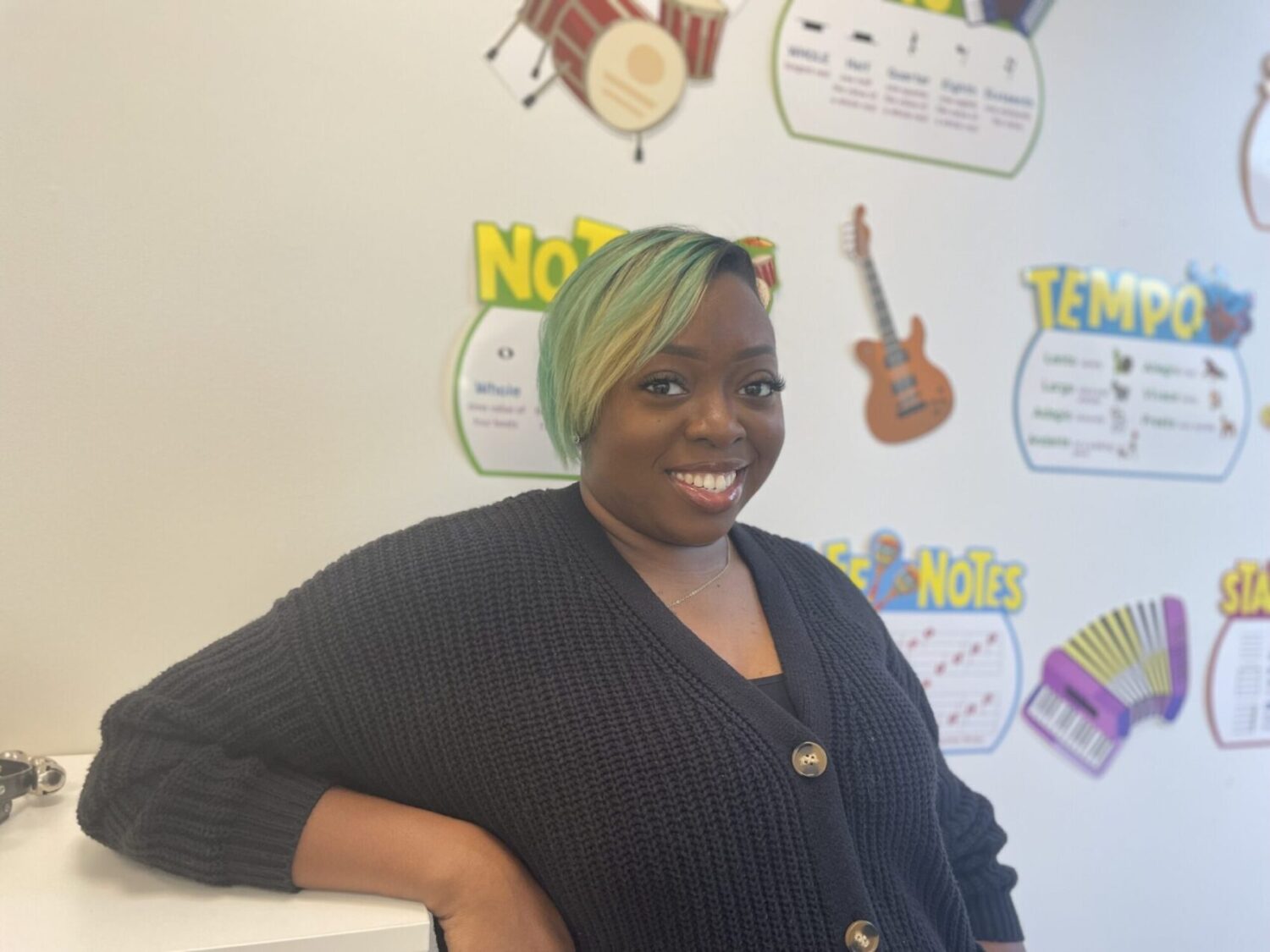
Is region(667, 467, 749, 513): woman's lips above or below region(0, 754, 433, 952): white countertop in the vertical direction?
above

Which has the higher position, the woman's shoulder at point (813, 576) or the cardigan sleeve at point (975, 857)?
the woman's shoulder at point (813, 576)

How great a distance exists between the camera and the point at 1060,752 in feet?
4.08

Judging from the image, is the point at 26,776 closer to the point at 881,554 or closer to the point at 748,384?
the point at 748,384

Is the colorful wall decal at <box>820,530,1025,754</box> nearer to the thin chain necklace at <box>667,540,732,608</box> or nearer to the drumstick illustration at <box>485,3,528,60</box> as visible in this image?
the thin chain necklace at <box>667,540,732,608</box>

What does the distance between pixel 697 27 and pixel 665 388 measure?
1.94 feet

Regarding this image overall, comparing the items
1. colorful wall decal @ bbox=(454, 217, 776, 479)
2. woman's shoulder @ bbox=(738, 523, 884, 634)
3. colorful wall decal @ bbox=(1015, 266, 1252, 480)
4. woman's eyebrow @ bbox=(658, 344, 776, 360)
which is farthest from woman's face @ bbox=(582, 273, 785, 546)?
colorful wall decal @ bbox=(1015, 266, 1252, 480)

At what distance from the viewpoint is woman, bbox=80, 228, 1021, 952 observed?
63cm

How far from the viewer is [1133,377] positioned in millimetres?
1292

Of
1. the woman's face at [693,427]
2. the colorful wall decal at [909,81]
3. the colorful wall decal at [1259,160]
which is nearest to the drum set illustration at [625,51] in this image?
the colorful wall decal at [909,81]

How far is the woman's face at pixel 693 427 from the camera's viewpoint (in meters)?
0.72

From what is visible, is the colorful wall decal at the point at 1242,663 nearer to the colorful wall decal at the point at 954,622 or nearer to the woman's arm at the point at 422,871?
the colorful wall decal at the point at 954,622

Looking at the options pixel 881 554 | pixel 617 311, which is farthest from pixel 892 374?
pixel 617 311

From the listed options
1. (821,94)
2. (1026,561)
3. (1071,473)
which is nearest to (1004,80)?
(821,94)

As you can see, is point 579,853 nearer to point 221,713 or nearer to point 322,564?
point 221,713
